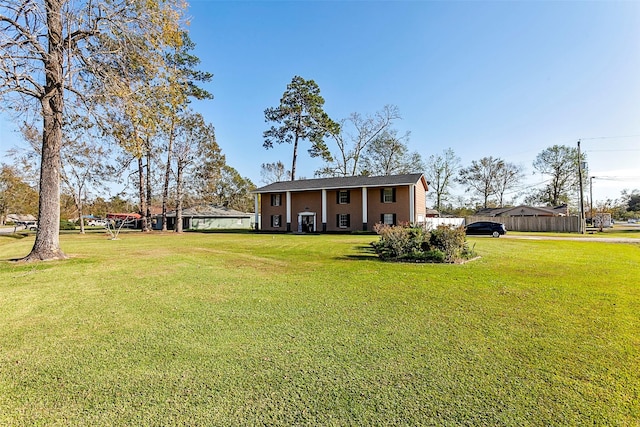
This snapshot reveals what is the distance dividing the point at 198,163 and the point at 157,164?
379 cm

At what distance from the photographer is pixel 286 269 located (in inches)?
353

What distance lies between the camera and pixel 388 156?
41.5 metres

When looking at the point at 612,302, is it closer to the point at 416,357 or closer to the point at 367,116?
the point at 416,357

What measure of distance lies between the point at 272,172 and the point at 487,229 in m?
38.8

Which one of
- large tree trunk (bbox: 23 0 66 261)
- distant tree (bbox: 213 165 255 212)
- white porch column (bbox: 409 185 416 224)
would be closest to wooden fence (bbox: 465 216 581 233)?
white porch column (bbox: 409 185 416 224)

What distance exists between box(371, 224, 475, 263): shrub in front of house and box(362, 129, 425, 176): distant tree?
31200 mm

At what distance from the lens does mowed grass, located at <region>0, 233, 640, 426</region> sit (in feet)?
8.55

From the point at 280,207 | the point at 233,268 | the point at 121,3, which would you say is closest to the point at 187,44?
the point at 280,207

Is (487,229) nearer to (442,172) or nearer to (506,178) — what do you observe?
(442,172)

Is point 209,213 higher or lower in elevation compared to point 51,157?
lower

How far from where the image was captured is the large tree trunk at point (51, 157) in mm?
9273

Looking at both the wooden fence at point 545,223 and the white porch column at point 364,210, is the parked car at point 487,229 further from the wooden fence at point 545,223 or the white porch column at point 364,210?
the wooden fence at point 545,223

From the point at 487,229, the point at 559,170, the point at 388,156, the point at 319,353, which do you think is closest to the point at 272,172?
the point at 388,156

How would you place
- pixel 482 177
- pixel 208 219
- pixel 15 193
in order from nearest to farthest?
pixel 15 193 → pixel 208 219 → pixel 482 177
